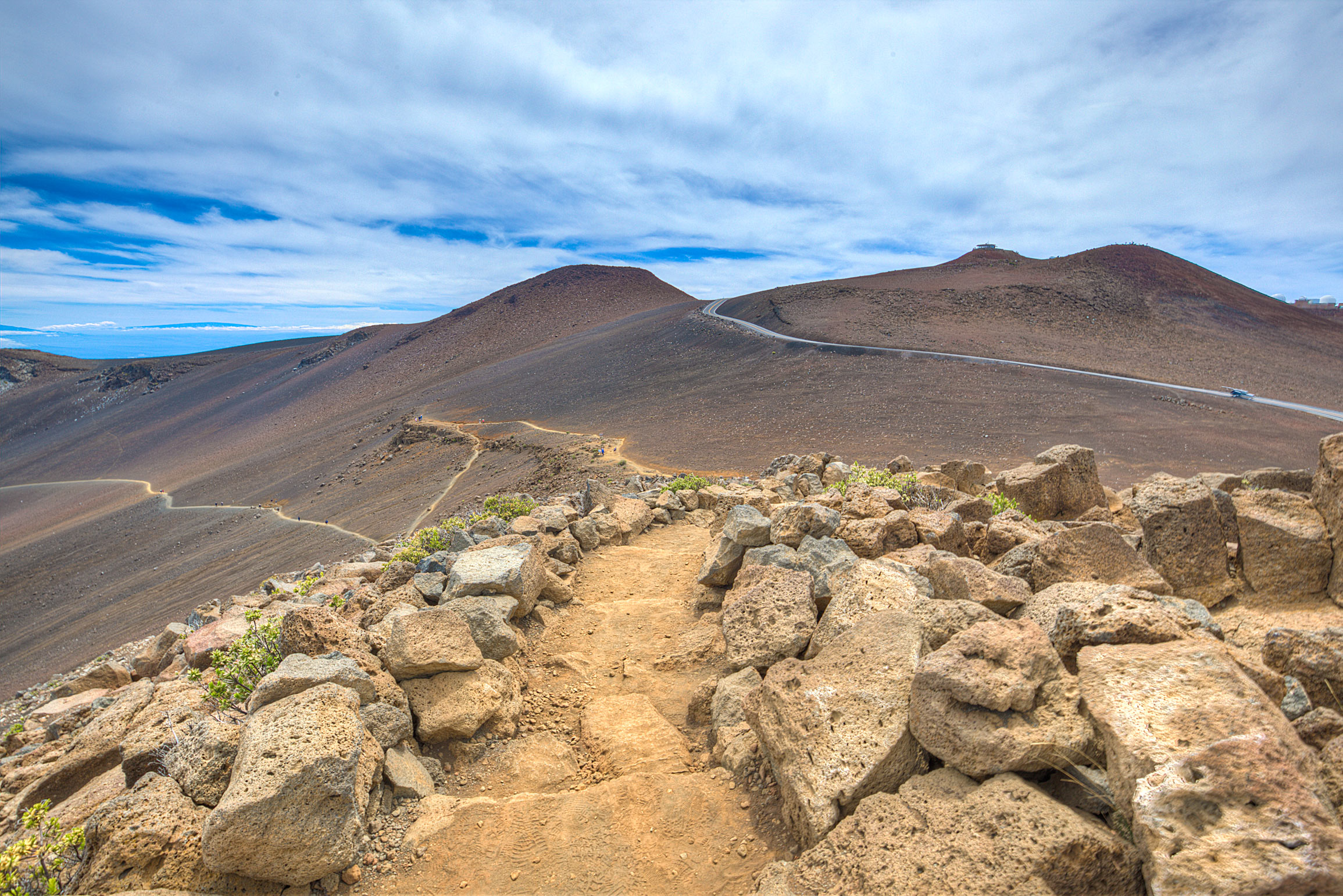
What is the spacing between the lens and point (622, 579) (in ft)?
23.0

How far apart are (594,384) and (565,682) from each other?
30.2 meters

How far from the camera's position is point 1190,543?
13.2 feet

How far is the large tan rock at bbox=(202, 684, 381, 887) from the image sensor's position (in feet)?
8.98

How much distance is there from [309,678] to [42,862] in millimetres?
1186

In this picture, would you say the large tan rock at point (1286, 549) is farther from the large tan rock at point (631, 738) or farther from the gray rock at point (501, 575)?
the gray rock at point (501, 575)

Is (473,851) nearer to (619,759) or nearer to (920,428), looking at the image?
(619,759)

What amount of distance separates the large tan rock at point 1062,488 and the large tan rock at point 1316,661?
4.75 metres

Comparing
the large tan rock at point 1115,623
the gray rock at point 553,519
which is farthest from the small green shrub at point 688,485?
the large tan rock at point 1115,623

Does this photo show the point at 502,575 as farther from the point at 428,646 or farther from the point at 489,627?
the point at 428,646

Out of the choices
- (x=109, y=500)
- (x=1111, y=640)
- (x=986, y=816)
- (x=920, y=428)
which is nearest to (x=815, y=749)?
(x=986, y=816)

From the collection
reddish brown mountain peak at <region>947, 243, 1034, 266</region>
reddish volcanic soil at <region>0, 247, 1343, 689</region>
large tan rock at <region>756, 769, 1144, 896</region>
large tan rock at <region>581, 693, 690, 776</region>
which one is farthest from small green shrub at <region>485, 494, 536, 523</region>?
reddish brown mountain peak at <region>947, 243, 1034, 266</region>

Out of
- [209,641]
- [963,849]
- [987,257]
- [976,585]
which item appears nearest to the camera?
[963,849]

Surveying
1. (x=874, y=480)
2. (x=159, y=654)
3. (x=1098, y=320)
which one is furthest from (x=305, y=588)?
(x=1098, y=320)

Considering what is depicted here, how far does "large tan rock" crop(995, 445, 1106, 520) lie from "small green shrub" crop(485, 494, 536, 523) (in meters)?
6.86
